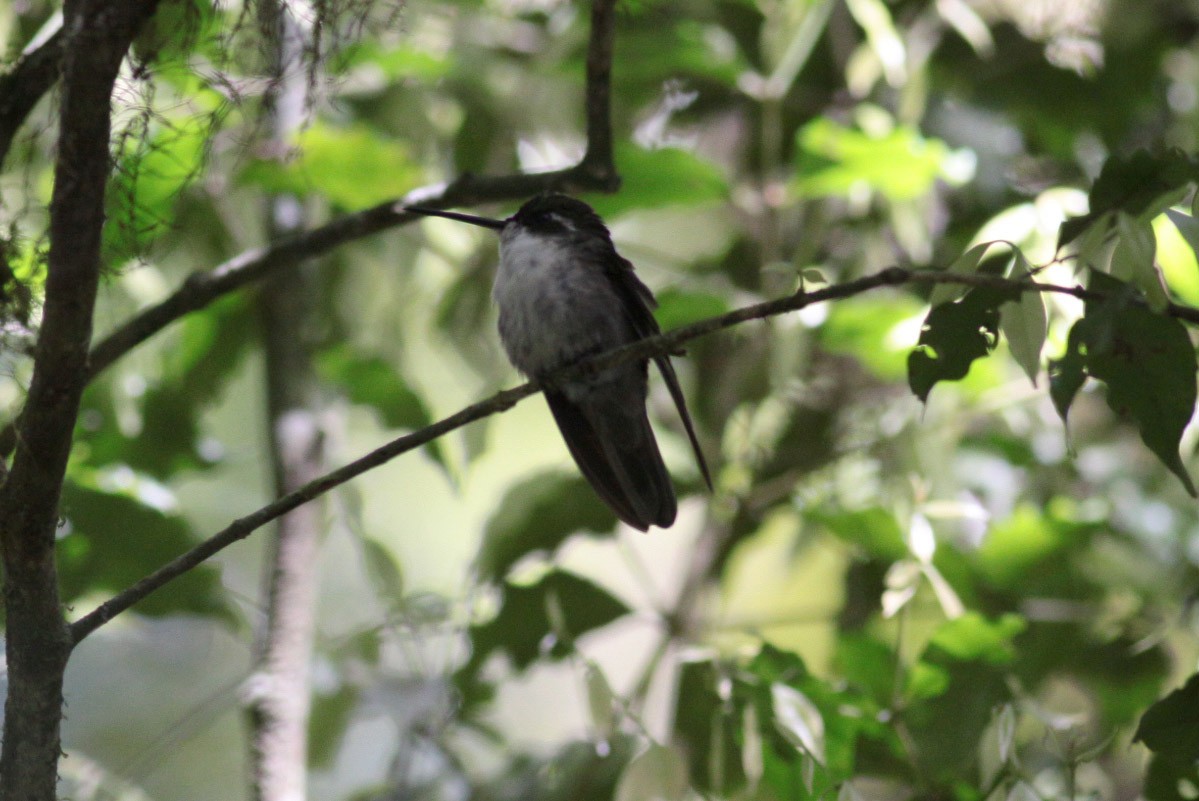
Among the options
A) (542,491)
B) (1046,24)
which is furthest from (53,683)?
(1046,24)

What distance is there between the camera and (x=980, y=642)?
2.34 meters

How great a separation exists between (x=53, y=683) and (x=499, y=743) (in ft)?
6.39

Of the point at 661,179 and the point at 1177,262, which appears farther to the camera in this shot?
the point at 661,179

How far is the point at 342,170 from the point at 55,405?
5.47 feet

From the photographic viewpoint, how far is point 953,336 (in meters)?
1.49

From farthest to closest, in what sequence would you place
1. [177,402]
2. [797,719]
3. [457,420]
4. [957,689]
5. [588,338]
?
1. [177,402]
2. [588,338]
3. [957,689]
4. [797,719]
5. [457,420]

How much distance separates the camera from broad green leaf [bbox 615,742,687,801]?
2.14 meters

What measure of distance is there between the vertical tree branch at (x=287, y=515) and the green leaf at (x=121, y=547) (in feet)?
0.69

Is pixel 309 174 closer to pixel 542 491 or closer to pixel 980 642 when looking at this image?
pixel 542 491

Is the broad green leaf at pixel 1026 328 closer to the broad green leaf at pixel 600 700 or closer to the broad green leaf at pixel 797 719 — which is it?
the broad green leaf at pixel 797 719

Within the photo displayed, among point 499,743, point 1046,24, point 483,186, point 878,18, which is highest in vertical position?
point 483,186

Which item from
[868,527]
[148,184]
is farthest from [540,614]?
[148,184]

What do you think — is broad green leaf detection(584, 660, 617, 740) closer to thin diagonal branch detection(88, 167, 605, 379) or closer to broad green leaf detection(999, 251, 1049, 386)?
thin diagonal branch detection(88, 167, 605, 379)

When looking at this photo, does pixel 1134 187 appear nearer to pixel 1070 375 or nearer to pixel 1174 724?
pixel 1070 375
